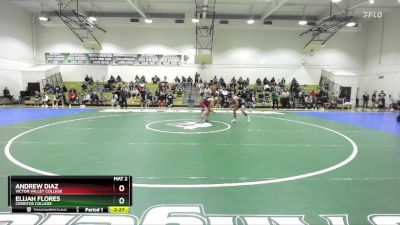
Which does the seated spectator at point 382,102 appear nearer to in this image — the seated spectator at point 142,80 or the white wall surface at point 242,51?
the white wall surface at point 242,51

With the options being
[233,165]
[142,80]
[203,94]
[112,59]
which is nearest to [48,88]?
[112,59]

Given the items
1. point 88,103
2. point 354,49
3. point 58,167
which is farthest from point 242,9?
point 58,167

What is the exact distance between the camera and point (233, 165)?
636cm

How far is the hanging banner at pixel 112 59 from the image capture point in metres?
30.5

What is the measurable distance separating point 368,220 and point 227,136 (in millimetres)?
6395

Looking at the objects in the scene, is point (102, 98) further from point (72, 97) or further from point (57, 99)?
point (57, 99)

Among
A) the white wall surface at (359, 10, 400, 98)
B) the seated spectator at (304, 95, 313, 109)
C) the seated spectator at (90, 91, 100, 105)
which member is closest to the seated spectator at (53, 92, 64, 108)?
the seated spectator at (90, 91, 100, 105)

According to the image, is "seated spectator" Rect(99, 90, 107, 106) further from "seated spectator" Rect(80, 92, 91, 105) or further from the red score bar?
the red score bar

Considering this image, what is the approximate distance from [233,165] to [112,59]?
27.5 m

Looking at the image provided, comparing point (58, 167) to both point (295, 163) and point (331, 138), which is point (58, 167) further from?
point (331, 138)

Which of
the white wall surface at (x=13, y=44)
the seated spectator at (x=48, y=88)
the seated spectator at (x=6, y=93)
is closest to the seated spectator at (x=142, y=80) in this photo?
the seated spectator at (x=48, y=88)
